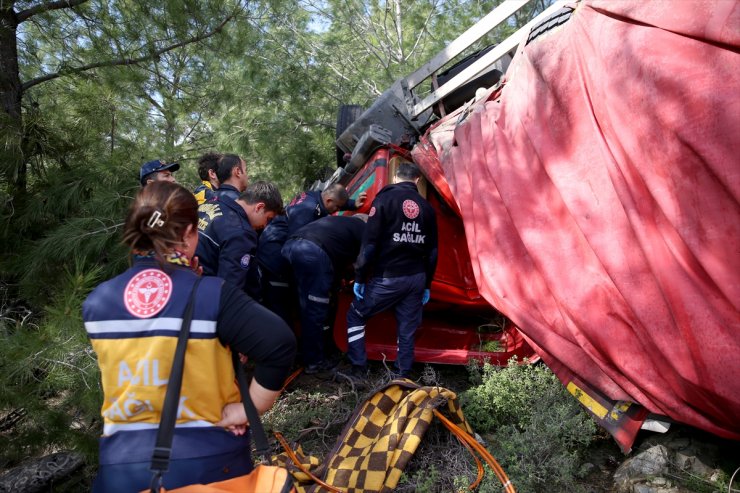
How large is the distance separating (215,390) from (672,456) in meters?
2.16

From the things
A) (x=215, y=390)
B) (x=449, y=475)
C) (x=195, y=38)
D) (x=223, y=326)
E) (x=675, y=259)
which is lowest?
(x=449, y=475)

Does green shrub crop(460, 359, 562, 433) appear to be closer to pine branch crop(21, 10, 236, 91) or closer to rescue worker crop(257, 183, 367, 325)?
rescue worker crop(257, 183, 367, 325)

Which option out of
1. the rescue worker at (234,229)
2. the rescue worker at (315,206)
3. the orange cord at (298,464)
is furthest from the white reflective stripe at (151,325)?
the rescue worker at (315,206)

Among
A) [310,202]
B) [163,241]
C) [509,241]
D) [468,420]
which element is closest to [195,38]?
[310,202]

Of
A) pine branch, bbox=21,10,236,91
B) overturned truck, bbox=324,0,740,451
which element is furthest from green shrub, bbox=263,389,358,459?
pine branch, bbox=21,10,236,91

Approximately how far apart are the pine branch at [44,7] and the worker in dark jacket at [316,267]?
2207mm

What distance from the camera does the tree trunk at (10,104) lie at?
3.28 m

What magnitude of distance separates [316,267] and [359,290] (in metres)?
0.37

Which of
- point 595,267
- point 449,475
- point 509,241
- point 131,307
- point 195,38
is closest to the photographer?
point 131,307

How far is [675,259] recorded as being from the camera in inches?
79.3

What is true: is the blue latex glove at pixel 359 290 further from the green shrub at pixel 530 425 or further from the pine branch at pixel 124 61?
the pine branch at pixel 124 61

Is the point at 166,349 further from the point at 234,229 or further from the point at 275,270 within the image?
the point at 275,270

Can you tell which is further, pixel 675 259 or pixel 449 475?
pixel 449 475

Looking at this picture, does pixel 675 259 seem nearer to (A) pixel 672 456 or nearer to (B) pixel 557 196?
(B) pixel 557 196
